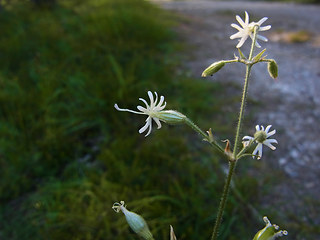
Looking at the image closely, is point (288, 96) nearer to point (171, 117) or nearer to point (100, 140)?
point (100, 140)

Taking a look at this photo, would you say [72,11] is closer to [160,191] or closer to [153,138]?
[153,138]

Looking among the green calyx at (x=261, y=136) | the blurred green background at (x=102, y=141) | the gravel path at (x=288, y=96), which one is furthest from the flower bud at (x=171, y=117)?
the gravel path at (x=288, y=96)

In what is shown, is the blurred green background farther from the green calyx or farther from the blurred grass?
the green calyx

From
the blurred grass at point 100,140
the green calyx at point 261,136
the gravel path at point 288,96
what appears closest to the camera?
the green calyx at point 261,136

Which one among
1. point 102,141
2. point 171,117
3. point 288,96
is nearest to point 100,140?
point 102,141

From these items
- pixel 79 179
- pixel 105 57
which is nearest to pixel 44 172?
pixel 79 179

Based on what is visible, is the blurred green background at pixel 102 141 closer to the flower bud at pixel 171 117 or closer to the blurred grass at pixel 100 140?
the blurred grass at pixel 100 140

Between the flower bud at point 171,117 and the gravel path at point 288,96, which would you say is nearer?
the flower bud at point 171,117
